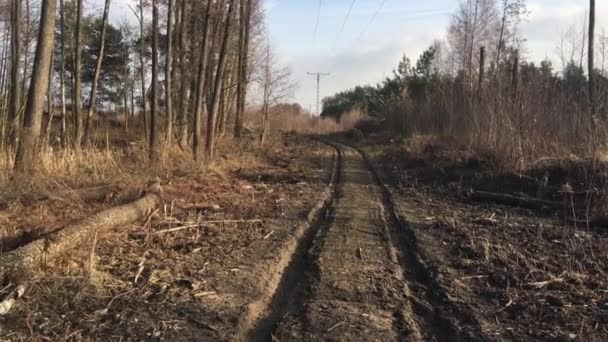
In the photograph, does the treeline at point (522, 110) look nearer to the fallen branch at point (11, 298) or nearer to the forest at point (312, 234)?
the forest at point (312, 234)

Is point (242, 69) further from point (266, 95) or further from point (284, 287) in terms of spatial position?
point (284, 287)

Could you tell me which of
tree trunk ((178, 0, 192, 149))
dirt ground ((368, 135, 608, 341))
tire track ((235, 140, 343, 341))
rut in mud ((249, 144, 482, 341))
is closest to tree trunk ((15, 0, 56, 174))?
tire track ((235, 140, 343, 341))

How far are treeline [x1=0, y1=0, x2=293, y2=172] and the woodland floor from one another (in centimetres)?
373

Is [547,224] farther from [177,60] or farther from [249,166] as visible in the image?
[177,60]

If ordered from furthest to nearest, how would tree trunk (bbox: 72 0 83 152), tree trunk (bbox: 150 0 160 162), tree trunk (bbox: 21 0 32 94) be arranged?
tree trunk (bbox: 21 0 32 94) → tree trunk (bbox: 72 0 83 152) → tree trunk (bbox: 150 0 160 162)

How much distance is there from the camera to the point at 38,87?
451 inches

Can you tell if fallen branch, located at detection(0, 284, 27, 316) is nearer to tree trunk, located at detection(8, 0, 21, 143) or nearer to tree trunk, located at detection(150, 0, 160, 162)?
tree trunk, located at detection(150, 0, 160, 162)

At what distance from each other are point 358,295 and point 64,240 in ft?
10.4

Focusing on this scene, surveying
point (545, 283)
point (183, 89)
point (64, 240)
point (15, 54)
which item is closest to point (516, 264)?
point (545, 283)

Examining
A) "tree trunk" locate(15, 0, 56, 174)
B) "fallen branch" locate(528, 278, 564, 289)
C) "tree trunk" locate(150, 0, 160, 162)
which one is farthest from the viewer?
"tree trunk" locate(150, 0, 160, 162)

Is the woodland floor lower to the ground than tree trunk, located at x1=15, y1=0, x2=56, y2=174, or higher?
lower

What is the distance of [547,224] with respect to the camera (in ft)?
32.4

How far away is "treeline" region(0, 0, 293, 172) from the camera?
11695mm

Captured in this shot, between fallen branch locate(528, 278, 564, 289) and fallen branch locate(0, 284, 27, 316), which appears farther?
fallen branch locate(528, 278, 564, 289)
